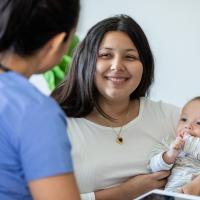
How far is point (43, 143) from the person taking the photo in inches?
25.0

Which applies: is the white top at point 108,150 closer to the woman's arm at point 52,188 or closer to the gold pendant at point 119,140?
the gold pendant at point 119,140

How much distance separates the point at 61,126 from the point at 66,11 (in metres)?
0.19

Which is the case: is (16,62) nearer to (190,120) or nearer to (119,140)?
(119,140)

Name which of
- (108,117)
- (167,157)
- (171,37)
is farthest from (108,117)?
(171,37)

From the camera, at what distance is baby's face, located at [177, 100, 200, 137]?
1.41 meters

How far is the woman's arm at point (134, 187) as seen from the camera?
1260 mm

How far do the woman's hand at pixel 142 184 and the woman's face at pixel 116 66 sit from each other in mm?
275

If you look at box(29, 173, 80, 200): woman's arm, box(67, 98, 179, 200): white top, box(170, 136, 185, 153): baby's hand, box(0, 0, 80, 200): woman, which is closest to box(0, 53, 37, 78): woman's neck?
box(0, 0, 80, 200): woman

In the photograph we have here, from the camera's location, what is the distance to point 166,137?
1.44 meters

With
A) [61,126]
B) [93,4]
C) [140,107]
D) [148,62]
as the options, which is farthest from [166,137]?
[93,4]

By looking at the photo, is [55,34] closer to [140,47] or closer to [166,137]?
[140,47]

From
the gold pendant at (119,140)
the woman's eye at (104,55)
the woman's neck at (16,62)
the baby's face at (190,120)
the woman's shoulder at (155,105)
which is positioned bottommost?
the gold pendant at (119,140)

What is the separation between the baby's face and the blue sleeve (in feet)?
2.65

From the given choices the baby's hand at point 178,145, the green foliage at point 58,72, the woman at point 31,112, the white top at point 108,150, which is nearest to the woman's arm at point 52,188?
the woman at point 31,112
